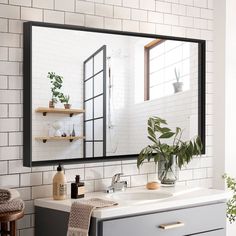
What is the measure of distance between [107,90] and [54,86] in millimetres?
389

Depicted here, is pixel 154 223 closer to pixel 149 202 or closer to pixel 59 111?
pixel 149 202

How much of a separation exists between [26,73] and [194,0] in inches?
60.0

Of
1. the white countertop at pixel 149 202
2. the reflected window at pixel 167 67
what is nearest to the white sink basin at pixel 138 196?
the white countertop at pixel 149 202

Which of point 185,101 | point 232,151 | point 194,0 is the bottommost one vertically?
point 232,151

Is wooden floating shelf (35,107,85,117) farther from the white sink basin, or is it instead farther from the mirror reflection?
the white sink basin

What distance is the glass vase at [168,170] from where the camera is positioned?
10.3 feet

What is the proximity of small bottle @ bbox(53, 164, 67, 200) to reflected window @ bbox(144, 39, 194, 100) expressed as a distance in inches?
35.3

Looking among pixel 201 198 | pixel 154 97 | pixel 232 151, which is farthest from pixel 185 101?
pixel 201 198

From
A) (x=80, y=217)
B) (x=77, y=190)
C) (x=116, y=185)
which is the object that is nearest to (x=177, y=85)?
(x=116, y=185)

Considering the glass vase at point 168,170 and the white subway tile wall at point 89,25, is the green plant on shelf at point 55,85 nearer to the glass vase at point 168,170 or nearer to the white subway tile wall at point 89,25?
the white subway tile wall at point 89,25

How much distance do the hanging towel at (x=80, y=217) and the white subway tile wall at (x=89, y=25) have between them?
47 cm

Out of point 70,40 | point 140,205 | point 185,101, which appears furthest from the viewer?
point 185,101

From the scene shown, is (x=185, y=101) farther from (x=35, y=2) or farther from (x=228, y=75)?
(x=35, y=2)

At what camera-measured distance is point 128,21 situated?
3221 mm
